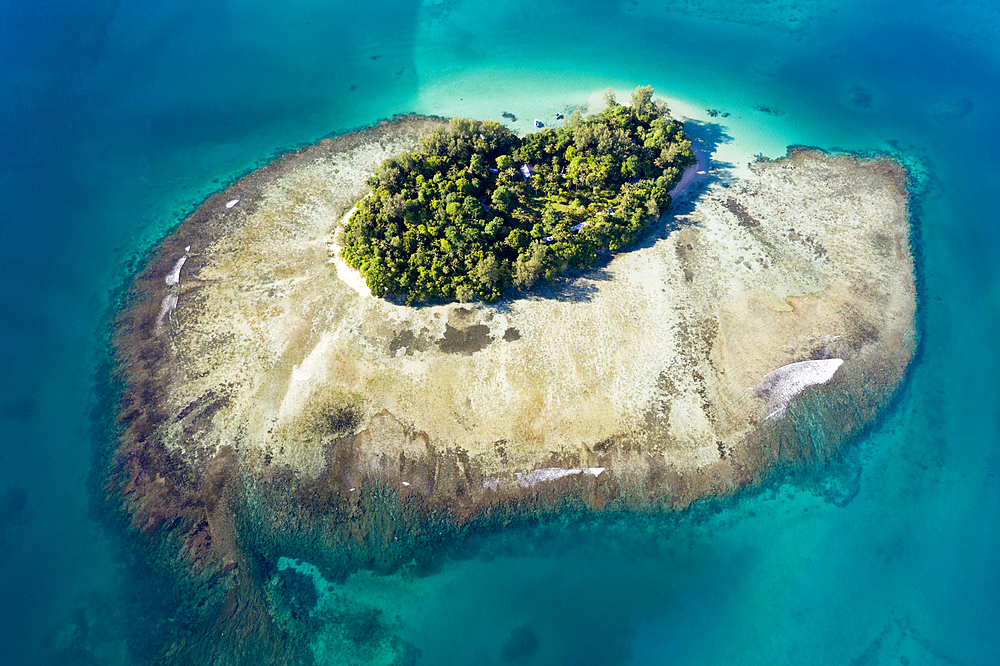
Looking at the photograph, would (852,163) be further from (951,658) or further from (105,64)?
(105,64)

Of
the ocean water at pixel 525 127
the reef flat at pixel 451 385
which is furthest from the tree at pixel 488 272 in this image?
the ocean water at pixel 525 127

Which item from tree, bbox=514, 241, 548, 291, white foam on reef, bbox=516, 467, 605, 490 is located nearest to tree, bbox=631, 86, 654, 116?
tree, bbox=514, 241, 548, 291

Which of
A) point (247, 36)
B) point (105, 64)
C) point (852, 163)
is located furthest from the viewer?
point (247, 36)

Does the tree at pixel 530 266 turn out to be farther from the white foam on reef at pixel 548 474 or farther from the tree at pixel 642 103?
the tree at pixel 642 103

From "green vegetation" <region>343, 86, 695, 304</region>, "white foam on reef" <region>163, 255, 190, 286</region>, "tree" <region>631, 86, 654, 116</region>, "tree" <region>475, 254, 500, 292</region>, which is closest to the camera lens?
"tree" <region>475, 254, 500, 292</region>

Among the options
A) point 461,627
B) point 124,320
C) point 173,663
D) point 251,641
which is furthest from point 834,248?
point 124,320

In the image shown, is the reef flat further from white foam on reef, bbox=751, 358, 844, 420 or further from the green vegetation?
the green vegetation
